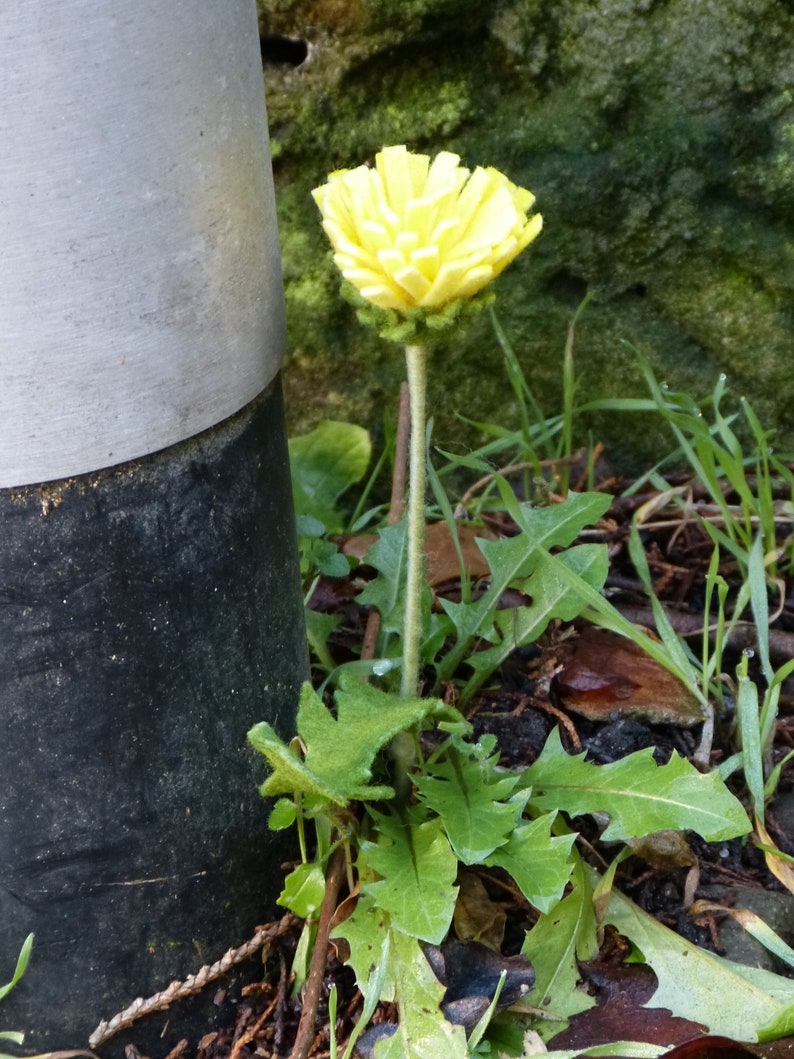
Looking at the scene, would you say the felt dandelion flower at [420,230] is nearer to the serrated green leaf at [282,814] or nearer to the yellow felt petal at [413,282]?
the yellow felt petal at [413,282]

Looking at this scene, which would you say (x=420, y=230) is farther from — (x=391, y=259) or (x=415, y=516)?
(x=415, y=516)

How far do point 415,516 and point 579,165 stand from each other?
99 cm

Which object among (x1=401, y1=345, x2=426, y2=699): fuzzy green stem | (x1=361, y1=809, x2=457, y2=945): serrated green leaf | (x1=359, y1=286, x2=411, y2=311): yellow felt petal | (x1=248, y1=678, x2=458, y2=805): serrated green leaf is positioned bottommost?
(x1=361, y1=809, x2=457, y2=945): serrated green leaf

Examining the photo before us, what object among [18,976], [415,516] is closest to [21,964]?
[18,976]

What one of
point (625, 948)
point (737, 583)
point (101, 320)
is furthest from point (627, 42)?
point (625, 948)

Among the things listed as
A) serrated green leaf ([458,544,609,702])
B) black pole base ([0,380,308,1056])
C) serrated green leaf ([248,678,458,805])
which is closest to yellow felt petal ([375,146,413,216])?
black pole base ([0,380,308,1056])

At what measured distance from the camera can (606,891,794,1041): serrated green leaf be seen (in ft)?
4.50

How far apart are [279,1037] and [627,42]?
161 centimetres

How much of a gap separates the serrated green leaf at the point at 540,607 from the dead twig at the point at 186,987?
43 centimetres

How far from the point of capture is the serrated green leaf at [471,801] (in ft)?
4.43

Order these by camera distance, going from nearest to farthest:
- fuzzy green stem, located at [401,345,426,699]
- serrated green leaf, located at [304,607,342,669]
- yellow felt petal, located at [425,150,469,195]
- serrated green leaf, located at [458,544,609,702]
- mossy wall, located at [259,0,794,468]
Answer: yellow felt petal, located at [425,150,469,195]
fuzzy green stem, located at [401,345,426,699]
serrated green leaf, located at [458,544,609,702]
serrated green leaf, located at [304,607,342,669]
mossy wall, located at [259,0,794,468]

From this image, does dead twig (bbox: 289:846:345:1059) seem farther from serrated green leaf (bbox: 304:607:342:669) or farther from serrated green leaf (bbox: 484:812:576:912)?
serrated green leaf (bbox: 304:607:342:669)

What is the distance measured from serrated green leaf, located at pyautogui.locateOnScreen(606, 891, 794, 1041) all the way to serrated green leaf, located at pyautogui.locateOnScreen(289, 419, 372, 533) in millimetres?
891

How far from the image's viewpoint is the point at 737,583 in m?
2.07
